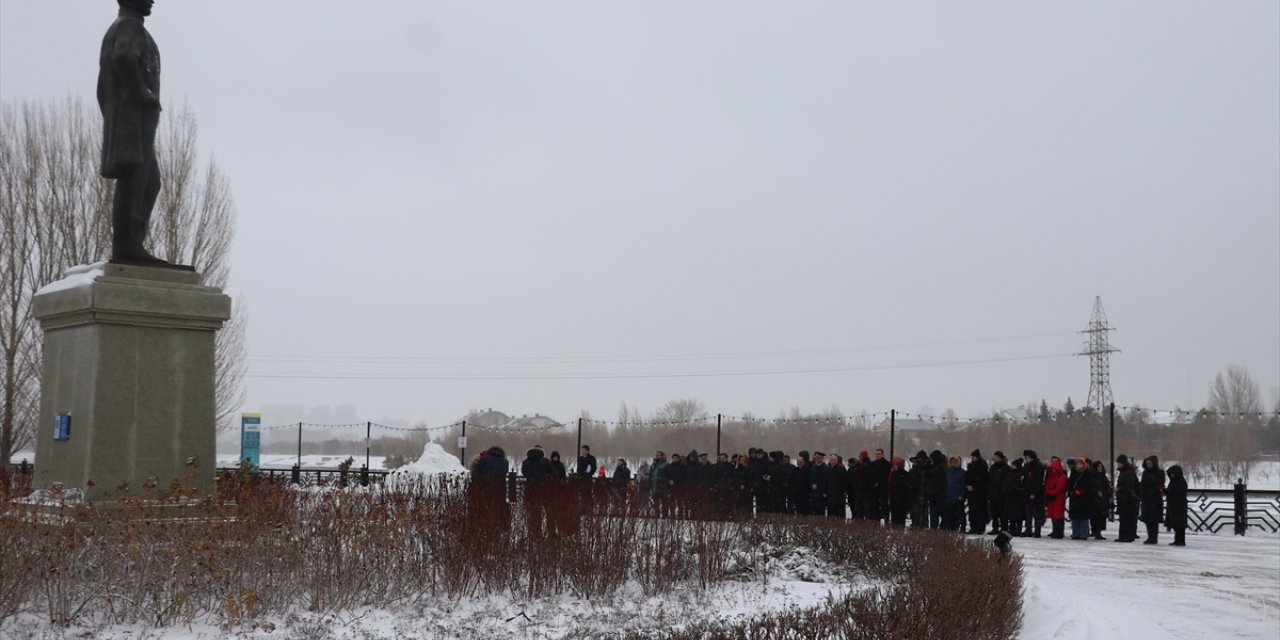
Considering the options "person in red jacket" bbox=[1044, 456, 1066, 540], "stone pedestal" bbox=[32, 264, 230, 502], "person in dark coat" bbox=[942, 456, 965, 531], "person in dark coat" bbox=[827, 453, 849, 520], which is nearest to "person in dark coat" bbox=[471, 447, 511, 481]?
"stone pedestal" bbox=[32, 264, 230, 502]

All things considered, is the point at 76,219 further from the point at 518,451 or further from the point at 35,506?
the point at 518,451

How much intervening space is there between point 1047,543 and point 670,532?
10.2m

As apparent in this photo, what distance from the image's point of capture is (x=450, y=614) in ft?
26.5

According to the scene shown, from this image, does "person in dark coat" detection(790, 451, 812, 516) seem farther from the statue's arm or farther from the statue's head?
the statue's head

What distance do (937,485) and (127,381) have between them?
13785mm

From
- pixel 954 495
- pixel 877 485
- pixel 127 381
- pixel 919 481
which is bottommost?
pixel 954 495

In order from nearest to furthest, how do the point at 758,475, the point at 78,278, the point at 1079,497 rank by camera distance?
the point at 78,278 < the point at 1079,497 < the point at 758,475

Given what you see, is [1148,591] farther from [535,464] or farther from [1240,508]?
[1240,508]

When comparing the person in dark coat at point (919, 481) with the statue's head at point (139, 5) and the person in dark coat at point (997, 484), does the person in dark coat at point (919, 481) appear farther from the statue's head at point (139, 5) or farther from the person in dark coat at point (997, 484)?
the statue's head at point (139, 5)

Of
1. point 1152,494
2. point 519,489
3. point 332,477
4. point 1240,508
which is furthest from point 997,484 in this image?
point 332,477

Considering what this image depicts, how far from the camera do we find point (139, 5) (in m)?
9.93

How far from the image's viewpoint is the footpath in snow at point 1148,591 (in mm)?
9664

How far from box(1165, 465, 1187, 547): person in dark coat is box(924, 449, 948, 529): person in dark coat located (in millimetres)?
3733

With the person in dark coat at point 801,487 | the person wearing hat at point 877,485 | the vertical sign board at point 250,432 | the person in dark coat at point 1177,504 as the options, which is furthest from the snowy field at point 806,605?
the vertical sign board at point 250,432
